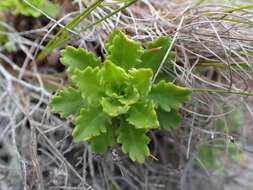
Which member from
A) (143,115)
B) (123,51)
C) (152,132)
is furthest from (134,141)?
(152,132)

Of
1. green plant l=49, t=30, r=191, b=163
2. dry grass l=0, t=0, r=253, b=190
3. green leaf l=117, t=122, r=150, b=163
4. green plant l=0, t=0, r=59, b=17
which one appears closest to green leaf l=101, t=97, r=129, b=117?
green plant l=49, t=30, r=191, b=163

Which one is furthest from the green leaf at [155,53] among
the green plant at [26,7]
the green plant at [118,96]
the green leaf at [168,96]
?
the green plant at [26,7]

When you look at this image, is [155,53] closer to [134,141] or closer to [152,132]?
[134,141]

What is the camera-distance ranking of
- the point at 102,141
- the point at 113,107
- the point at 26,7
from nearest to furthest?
the point at 113,107, the point at 102,141, the point at 26,7

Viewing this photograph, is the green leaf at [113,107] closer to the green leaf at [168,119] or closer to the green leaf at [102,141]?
the green leaf at [102,141]

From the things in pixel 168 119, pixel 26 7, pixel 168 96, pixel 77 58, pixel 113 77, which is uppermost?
pixel 26 7

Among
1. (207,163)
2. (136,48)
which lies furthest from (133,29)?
(207,163)
